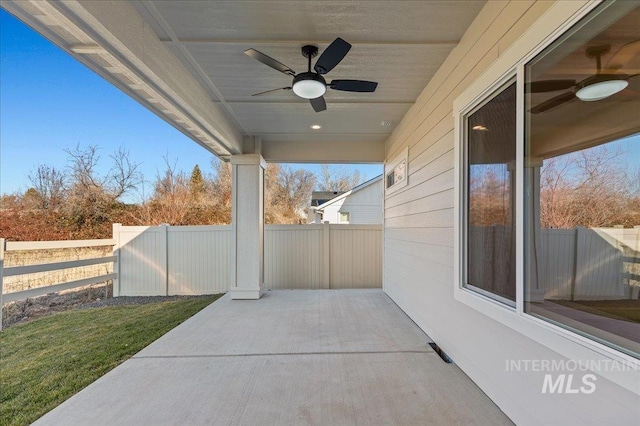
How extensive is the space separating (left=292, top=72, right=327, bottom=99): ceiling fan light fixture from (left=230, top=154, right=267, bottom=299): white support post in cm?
290

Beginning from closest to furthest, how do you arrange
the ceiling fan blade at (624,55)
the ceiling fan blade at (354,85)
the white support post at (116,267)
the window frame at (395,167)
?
the ceiling fan blade at (624,55), the ceiling fan blade at (354,85), the window frame at (395,167), the white support post at (116,267)

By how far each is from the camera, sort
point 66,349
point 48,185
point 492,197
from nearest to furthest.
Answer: point 492,197, point 66,349, point 48,185

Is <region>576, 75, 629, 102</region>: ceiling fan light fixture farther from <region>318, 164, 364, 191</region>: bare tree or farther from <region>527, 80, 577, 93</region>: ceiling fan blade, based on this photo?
<region>318, 164, 364, 191</region>: bare tree

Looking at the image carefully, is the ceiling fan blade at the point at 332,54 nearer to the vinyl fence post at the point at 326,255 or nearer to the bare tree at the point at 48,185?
the vinyl fence post at the point at 326,255

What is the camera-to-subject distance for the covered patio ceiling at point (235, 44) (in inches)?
80.9

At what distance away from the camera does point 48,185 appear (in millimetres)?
8211

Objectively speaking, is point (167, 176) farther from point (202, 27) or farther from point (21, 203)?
point (202, 27)

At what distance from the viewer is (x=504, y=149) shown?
6.66ft

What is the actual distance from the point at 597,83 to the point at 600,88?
0.03 metres

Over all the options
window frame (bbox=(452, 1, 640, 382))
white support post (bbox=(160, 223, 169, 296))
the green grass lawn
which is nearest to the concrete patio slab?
the green grass lawn

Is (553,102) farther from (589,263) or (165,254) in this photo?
(165,254)

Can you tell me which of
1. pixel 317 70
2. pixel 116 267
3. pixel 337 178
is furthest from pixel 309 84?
pixel 337 178

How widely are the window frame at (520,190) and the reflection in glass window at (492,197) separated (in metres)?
0.07

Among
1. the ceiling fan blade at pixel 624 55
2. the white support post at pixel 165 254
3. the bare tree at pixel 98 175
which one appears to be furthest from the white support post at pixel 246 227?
the bare tree at pixel 98 175
